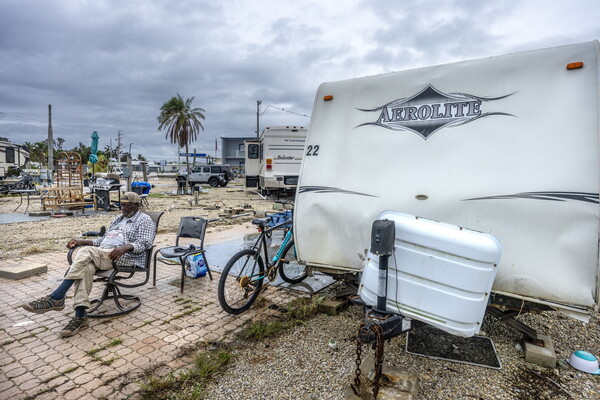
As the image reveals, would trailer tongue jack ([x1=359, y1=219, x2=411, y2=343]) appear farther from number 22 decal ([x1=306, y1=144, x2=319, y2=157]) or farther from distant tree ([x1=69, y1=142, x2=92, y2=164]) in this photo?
distant tree ([x1=69, y1=142, x2=92, y2=164])

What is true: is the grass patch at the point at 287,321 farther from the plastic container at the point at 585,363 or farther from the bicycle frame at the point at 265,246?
the plastic container at the point at 585,363

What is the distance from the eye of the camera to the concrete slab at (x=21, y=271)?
15.1 feet

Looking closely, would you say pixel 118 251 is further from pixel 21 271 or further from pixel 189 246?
pixel 21 271

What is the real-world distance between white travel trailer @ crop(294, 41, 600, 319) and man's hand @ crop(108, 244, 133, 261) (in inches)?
67.2

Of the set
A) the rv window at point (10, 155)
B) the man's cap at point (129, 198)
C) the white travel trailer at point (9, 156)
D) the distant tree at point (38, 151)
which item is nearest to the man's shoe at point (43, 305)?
the man's cap at point (129, 198)

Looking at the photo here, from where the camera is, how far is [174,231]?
7.97 m

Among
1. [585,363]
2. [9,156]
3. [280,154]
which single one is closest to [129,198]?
[585,363]

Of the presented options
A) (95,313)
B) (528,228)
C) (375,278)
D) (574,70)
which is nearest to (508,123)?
(574,70)

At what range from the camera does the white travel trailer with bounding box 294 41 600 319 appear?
2.35m

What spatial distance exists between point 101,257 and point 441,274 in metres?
3.09

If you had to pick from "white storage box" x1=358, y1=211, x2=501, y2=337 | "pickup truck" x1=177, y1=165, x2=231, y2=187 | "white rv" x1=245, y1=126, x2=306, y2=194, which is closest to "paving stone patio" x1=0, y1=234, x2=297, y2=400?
"white storage box" x1=358, y1=211, x2=501, y2=337

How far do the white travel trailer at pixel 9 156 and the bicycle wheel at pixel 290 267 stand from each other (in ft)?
80.2

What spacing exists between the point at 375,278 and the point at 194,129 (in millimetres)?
30055

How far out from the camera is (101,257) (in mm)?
3424
